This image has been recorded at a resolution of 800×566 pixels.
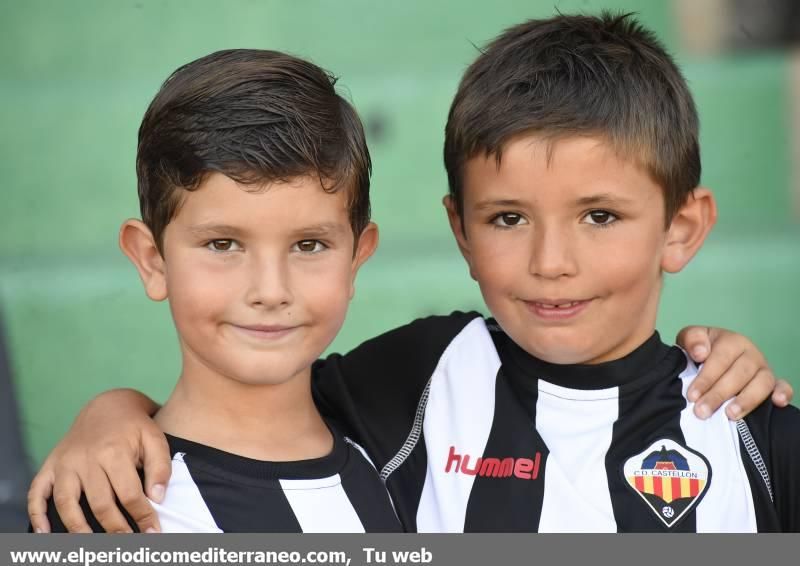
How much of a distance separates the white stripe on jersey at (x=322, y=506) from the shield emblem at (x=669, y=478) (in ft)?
1.49

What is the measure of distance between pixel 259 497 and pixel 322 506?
10 cm

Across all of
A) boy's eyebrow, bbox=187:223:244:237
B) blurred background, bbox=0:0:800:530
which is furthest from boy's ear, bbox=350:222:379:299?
blurred background, bbox=0:0:800:530

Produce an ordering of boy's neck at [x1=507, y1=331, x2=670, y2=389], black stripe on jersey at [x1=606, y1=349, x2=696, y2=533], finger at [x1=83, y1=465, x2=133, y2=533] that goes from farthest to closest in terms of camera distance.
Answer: boy's neck at [x1=507, y1=331, x2=670, y2=389], black stripe on jersey at [x1=606, y1=349, x2=696, y2=533], finger at [x1=83, y1=465, x2=133, y2=533]

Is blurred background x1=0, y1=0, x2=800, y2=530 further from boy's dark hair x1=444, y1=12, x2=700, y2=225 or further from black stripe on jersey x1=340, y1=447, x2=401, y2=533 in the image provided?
black stripe on jersey x1=340, y1=447, x2=401, y2=533

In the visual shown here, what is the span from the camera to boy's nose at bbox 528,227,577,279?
1.84 m

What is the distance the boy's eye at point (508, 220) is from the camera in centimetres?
192

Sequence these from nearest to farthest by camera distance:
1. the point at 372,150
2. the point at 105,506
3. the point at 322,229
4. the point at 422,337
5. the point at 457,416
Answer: the point at 105,506
the point at 322,229
the point at 457,416
the point at 422,337
the point at 372,150

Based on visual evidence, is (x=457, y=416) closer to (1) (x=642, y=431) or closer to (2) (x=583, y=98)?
(1) (x=642, y=431)

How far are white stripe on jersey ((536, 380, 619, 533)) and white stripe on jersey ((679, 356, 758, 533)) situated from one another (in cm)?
14

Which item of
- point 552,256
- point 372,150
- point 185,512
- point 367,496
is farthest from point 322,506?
point 372,150

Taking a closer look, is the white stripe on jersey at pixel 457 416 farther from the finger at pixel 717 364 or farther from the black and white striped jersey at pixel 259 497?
the finger at pixel 717 364

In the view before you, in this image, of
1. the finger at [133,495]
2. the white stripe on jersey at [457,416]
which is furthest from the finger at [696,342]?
the finger at [133,495]

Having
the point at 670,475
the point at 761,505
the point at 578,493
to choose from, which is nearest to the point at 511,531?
the point at 578,493

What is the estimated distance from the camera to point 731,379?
194 centimetres
